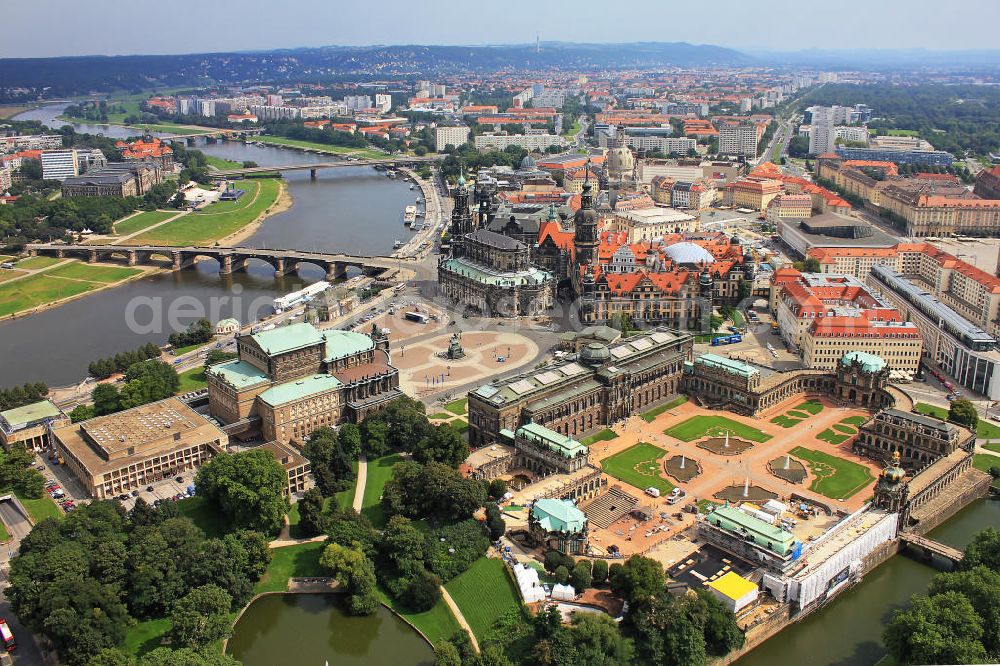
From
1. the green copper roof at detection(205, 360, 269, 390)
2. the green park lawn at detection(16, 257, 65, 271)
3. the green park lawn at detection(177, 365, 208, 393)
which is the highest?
the green copper roof at detection(205, 360, 269, 390)

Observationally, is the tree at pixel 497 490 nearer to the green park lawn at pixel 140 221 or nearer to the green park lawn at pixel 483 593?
the green park lawn at pixel 483 593

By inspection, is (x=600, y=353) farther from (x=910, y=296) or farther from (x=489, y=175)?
(x=489, y=175)

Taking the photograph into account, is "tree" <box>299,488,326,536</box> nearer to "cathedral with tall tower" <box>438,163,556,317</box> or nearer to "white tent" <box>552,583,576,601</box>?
"white tent" <box>552,583,576,601</box>

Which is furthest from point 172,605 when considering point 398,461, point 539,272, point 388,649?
point 539,272

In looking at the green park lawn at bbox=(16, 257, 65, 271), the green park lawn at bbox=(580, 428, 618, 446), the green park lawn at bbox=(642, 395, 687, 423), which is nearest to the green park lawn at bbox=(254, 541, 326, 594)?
the green park lawn at bbox=(580, 428, 618, 446)

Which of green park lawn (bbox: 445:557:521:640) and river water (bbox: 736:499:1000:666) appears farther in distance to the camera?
green park lawn (bbox: 445:557:521:640)

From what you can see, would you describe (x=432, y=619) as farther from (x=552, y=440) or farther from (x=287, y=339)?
(x=287, y=339)

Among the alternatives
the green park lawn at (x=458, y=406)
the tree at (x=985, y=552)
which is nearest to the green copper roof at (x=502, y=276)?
the green park lawn at (x=458, y=406)
